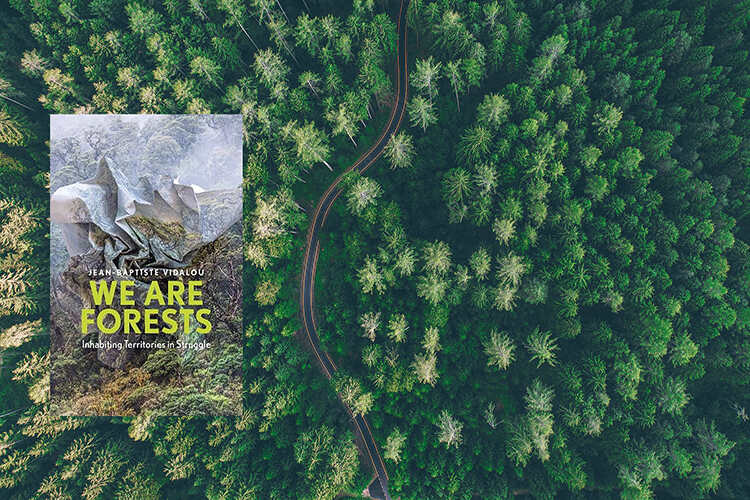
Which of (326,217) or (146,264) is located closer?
(146,264)

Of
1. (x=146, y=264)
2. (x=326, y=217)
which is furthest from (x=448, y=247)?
(x=146, y=264)

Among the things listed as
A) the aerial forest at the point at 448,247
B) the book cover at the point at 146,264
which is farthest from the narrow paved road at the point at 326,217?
the book cover at the point at 146,264

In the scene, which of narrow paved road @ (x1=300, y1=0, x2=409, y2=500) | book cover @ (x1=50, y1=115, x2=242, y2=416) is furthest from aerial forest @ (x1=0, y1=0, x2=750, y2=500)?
book cover @ (x1=50, y1=115, x2=242, y2=416)

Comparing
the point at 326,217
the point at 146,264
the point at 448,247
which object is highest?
the point at 326,217

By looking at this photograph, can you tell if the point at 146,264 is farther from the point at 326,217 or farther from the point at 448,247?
the point at 448,247

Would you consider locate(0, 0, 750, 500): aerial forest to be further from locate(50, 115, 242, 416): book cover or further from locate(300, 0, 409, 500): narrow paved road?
locate(50, 115, 242, 416): book cover

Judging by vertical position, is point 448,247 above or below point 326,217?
below
